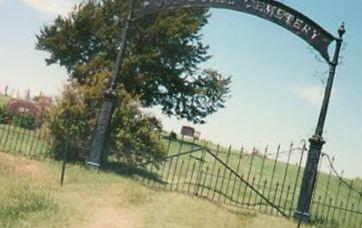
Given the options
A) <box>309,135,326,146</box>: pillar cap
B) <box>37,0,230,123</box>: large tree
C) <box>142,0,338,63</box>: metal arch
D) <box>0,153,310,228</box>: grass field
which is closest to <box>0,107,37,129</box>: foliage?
<box>37,0,230,123</box>: large tree

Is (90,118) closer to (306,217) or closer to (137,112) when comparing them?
(137,112)

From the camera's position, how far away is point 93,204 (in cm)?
1223

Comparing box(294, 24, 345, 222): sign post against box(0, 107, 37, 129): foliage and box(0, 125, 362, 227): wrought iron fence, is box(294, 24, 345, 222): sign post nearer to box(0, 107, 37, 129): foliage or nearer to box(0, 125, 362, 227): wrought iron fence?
box(0, 125, 362, 227): wrought iron fence

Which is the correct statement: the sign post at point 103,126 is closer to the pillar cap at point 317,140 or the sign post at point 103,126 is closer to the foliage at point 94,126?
the foliage at point 94,126

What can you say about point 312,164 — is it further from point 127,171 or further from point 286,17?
point 127,171

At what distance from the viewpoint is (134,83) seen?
32.4 meters

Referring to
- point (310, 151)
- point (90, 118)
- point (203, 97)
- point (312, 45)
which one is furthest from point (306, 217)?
point (203, 97)

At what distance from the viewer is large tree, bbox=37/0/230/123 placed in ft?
108

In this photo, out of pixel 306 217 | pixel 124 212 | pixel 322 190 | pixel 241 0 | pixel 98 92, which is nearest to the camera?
pixel 124 212

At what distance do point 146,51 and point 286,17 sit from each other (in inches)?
695

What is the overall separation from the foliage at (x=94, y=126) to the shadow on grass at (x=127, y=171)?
374 millimetres

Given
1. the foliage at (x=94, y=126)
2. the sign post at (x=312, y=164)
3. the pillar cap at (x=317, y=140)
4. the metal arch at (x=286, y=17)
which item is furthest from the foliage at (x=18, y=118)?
the pillar cap at (x=317, y=140)

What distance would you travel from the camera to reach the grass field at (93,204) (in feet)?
35.8

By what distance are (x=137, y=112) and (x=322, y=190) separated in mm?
10788
